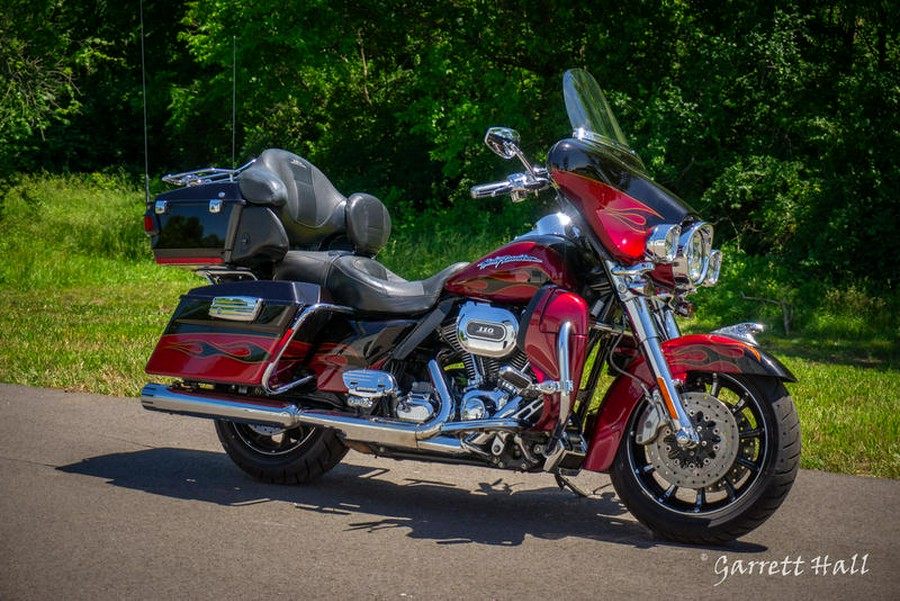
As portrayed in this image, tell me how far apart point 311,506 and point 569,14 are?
16.0 metres

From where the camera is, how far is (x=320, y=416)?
17.9 ft

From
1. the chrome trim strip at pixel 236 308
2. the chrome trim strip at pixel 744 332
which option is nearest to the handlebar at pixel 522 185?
the chrome trim strip at pixel 744 332

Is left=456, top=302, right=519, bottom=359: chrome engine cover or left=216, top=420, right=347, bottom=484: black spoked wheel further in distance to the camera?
left=216, top=420, right=347, bottom=484: black spoked wheel

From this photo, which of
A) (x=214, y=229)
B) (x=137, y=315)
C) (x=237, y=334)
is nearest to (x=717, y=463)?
(x=237, y=334)

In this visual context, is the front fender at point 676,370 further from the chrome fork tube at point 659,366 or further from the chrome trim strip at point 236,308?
the chrome trim strip at point 236,308

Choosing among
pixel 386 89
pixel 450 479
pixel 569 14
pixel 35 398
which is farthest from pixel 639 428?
pixel 386 89

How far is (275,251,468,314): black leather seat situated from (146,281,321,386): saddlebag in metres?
0.12

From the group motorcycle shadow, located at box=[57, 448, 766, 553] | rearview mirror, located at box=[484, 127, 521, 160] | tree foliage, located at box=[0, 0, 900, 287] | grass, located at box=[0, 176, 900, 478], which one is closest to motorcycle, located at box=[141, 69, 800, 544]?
rearview mirror, located at box=[484, 127, 521, 160]

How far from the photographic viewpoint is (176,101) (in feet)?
95.9

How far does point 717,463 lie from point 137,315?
961 cm

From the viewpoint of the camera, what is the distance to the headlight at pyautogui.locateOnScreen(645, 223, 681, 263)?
15.7 ft

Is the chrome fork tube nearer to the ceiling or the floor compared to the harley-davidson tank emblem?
nearer to the floor

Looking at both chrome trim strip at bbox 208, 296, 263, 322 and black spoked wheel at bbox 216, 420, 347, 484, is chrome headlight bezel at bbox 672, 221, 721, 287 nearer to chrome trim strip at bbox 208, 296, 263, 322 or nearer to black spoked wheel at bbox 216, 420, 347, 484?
black spoked wheel at bbox 216, 420, 347, 484

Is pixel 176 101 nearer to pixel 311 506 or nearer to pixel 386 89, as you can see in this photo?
pixel 386 89
